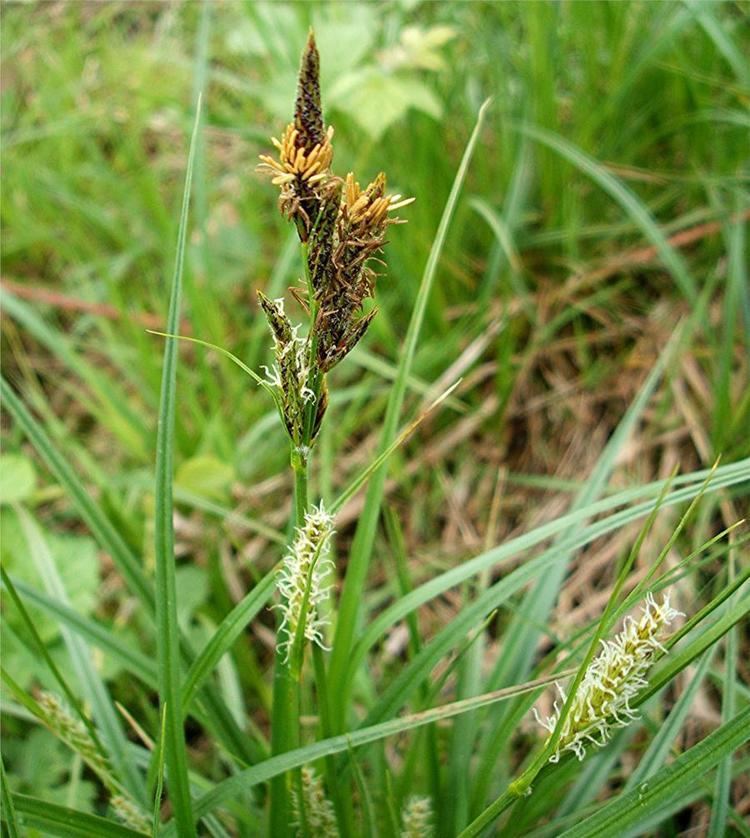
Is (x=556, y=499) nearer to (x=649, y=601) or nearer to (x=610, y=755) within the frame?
(x=610, y=755)

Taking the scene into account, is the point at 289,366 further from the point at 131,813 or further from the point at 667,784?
the point at 131,813

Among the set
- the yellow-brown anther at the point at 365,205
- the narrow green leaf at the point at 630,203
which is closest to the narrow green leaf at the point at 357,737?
the yellow-brown anther at the point at 365,205

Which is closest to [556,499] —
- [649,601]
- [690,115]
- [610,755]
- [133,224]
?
[610,755]

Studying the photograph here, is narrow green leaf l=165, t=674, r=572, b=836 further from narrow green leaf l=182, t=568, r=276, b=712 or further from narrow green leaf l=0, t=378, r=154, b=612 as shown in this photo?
narrow green leaf l=0, t=378, r=154, b=612

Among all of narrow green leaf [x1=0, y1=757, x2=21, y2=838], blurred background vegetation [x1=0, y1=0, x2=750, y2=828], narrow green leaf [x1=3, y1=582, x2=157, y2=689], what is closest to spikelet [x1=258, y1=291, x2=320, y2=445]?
narrow green leaf [x1=0, y1=757, x2=21, y2=838]

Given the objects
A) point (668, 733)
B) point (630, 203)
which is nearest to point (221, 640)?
point (668, 733)

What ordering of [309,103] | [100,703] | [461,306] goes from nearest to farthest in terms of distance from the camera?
[309,103] < [100,703] < [461,306]

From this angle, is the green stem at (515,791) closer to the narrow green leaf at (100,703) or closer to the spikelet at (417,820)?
the spikelet at (417,820)
